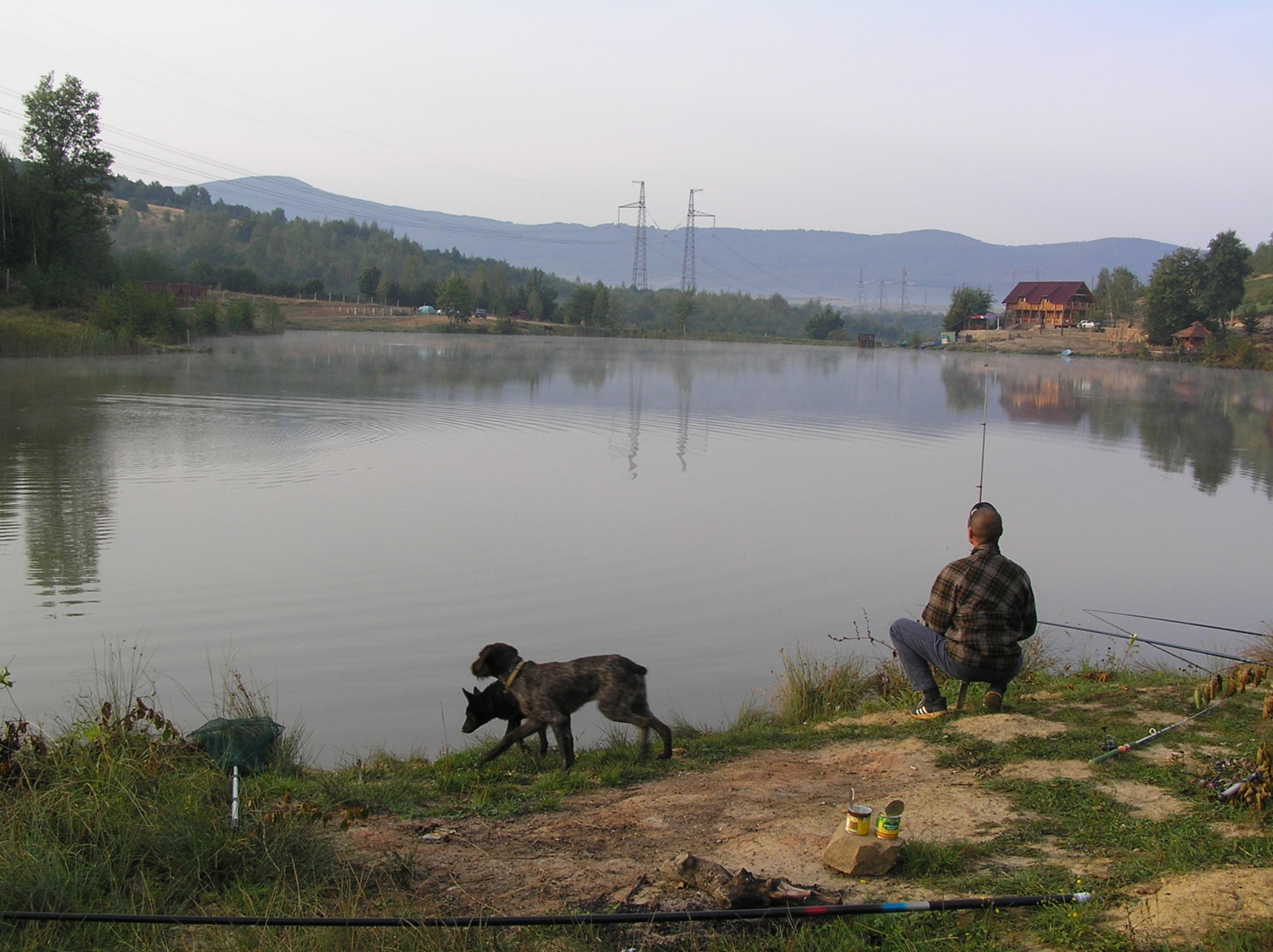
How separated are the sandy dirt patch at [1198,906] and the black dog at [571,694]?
278 centimetres

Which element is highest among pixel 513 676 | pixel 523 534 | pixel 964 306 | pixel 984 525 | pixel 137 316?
pixel 964 306

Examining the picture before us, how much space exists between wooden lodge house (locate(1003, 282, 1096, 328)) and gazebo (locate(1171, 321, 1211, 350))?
24.6 m

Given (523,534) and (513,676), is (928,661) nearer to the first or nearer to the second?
(513,676)

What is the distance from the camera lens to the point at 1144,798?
4.86 metres

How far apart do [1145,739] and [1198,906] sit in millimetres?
2141

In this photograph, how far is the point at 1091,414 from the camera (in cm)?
3288

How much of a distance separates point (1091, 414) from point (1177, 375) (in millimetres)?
28568

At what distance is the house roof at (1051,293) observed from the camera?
357ft

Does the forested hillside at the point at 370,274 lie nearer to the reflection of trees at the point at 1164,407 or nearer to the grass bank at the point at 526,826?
the reflection of trees at the point at 1164,407

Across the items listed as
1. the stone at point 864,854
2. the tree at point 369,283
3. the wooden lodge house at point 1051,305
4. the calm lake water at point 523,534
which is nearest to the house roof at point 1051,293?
the wooden lodge house at point 1051,305

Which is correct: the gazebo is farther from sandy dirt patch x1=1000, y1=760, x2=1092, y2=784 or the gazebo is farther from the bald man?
sandy dirt patch x1=1000, y1=760, x2=1092, y2=784

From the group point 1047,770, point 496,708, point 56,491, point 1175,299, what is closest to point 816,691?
point 1047,770

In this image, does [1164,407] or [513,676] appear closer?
[513,676]

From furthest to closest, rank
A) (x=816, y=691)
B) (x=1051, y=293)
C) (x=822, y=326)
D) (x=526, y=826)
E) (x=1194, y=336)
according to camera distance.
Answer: (x=822, y=326) < (x=1051, y=293) < (x=1194, y=336) < (x=816, y=691) < (x=526, y=826)
